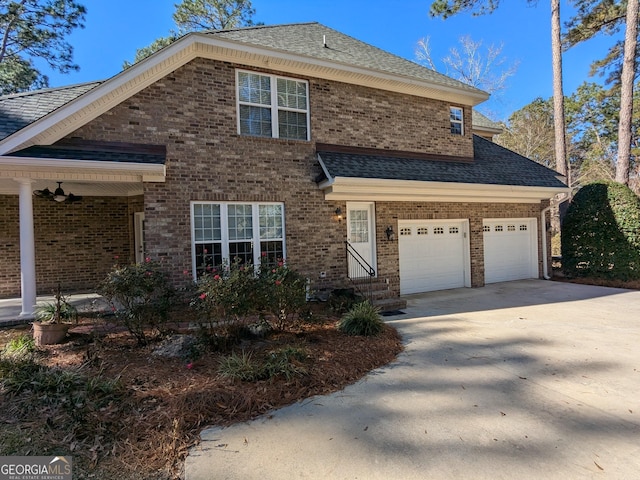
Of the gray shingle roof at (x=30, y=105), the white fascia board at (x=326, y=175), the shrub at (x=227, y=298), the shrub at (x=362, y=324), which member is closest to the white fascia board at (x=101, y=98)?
the gray shingle roof at (x=30, y=105)

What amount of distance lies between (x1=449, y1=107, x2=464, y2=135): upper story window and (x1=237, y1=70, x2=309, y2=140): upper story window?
529cm

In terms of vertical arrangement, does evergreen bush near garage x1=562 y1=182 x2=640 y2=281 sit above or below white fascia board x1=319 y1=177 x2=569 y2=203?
below

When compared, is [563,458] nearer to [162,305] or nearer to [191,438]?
[191,438]

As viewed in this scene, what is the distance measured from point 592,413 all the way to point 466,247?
8384 millimetres

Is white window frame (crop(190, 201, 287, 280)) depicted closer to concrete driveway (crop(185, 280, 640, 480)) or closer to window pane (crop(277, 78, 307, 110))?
window pane (crop(277, 78, 307, 110))

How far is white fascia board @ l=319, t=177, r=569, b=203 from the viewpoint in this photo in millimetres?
9195

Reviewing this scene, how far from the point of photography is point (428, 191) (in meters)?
10.4

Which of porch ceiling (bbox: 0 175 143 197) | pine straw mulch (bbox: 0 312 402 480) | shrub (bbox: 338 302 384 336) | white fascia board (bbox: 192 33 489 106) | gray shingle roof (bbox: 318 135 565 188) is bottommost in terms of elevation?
pine straw mulch (bbox: 0 312 402 480)

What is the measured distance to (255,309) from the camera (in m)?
5.83

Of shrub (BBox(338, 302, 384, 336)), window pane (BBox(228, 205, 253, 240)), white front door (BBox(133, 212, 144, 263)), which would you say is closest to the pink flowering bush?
shrub (BBox(338, 302, 384, 336))

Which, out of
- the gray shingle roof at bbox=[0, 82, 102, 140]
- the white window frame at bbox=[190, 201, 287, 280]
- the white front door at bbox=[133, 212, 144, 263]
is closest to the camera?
the gray shingle roof at bbox=[0, 82, 102, 140]

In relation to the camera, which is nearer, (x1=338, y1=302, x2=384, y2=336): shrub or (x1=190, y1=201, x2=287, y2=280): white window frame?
(x1=338, y1=302, x2=384, y2=336): shrub

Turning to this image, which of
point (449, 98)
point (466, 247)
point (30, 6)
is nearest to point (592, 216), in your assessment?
point (466, 247)

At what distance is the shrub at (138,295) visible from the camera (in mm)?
5617
